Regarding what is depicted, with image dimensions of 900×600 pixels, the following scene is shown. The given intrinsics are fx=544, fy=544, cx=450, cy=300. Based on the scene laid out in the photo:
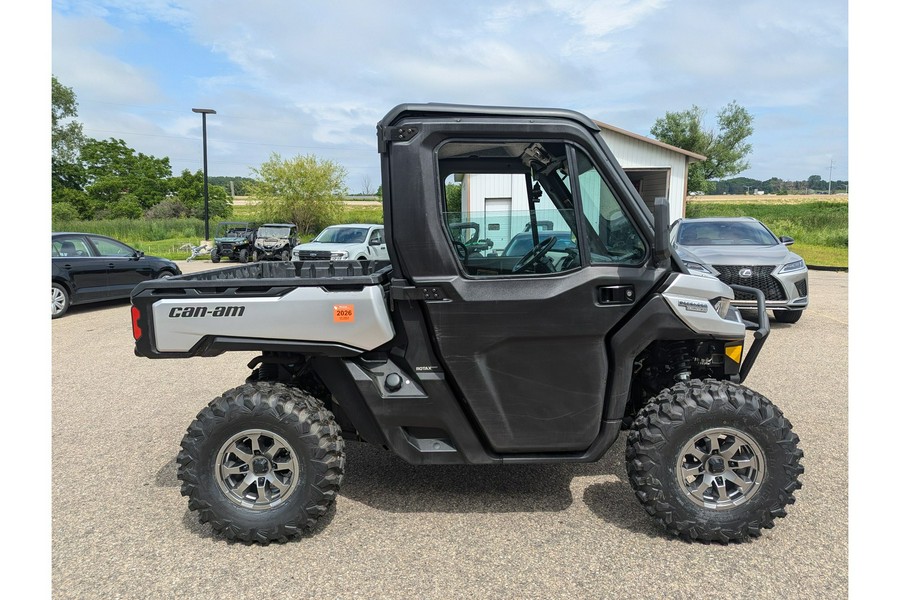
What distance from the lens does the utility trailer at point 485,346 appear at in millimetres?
2820

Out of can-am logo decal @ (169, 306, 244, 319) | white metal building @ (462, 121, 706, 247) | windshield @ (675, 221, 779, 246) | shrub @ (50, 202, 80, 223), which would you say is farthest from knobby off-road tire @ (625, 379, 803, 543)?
shrub @ (50, 202, 80, 223)

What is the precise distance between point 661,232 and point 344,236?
15.3m

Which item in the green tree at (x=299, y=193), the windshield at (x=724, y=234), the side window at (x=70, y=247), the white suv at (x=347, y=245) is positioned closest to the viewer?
the windshield at (x=724, y=234)

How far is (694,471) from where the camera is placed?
2.91 metres

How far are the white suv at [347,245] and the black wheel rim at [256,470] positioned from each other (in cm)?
1292

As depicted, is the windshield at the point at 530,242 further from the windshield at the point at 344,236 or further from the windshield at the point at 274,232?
the windshield at the point at 274,232

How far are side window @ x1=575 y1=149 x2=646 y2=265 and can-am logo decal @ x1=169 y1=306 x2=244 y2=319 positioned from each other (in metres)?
1.91

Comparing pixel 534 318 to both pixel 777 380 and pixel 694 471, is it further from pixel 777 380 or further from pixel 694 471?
pixel 777 380

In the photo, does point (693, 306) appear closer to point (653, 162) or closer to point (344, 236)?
point (344, 236)

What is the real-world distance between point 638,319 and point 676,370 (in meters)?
0.68

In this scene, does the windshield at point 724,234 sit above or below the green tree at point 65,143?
below

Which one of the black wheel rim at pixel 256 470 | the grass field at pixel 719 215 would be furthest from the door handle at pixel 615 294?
the grass field at pixel 719 215

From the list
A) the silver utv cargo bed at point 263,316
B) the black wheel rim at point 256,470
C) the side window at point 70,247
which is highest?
the side window at point 70,247

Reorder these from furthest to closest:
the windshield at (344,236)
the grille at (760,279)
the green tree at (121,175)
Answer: the green tree at (121,175) < the windshield at (344,236) < the grille at (760,279)
